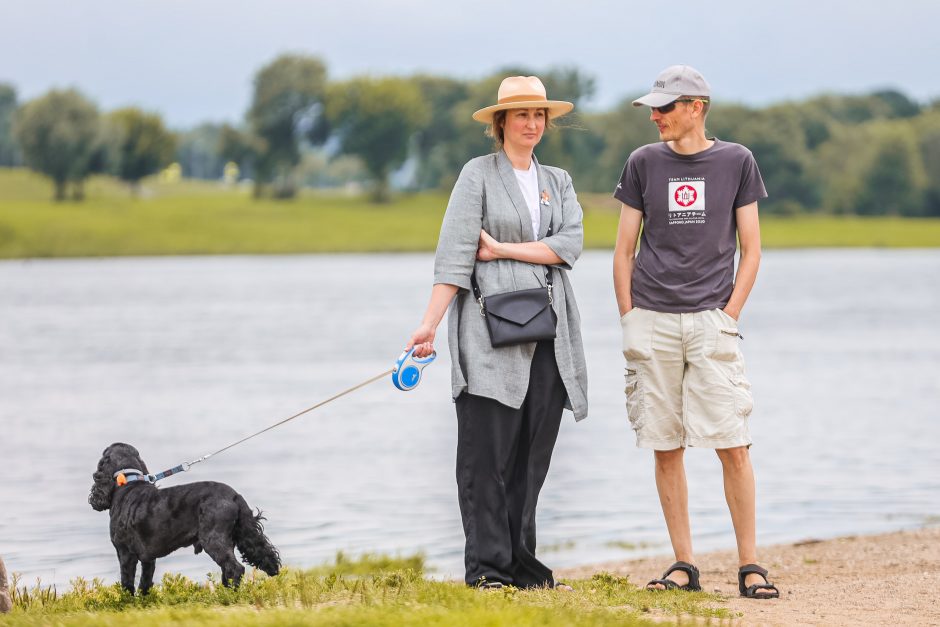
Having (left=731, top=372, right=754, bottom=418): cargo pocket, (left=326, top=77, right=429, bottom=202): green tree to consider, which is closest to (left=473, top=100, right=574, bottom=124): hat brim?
(left=731, top=372, right=754, bottom=418): cargo pocket

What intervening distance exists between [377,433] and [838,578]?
318 inches

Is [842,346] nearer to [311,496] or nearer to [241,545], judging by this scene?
[311,496]

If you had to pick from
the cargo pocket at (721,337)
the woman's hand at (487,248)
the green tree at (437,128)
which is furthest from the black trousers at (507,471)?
the green tree at (437,128)

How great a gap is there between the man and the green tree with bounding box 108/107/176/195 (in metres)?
105

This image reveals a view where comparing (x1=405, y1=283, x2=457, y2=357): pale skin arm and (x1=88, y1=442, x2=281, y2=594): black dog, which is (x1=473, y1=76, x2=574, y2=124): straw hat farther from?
(x1=88, y1=442, x2=281, y2=594): black dog

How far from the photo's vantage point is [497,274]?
241 inches

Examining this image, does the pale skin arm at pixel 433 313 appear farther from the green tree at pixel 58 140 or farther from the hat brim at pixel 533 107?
the green tree at pixel 58 140

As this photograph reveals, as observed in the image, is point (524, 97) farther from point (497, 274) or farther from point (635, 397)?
point (635, 397)

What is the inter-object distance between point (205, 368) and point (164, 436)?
295 inches

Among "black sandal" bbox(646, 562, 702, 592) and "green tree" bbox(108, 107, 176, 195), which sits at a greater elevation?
"green tree" bbox(108, 107, 176, 195)

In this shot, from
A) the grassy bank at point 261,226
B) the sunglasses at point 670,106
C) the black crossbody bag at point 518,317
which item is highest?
the sunglasses at point 670,106

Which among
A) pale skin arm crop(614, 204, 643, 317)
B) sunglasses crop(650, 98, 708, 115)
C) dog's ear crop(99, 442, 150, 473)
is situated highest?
sunglasses crop(650, 98, 708, 115)

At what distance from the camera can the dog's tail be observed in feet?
19.0

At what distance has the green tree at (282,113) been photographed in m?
114
